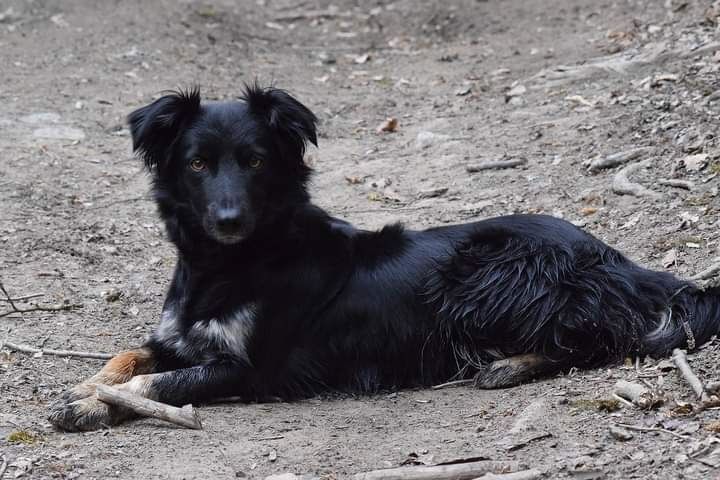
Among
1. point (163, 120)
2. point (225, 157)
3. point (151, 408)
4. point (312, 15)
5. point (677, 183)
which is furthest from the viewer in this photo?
point (312, 15)

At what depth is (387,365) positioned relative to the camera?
17.8 feet

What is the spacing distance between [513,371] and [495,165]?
3.89 m

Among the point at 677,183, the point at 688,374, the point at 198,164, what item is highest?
Result: the point at 198,164

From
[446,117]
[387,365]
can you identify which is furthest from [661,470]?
[446,117]

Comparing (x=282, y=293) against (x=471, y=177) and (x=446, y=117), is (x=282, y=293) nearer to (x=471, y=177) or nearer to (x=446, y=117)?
(x=471, y=177)

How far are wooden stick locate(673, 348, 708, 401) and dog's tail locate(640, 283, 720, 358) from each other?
0.42 ft

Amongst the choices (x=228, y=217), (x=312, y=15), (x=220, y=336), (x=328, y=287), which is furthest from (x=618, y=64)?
(x=220, y=336)

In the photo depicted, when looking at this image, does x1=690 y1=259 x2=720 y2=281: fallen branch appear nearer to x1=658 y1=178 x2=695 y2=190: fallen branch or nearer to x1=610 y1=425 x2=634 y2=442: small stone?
x1=658 y1=178 x2=695 y2=190: fallen branch

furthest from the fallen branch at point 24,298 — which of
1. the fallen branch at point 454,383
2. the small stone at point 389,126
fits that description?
the small stone at point 389,126

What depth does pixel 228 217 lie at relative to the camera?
5.02 meters

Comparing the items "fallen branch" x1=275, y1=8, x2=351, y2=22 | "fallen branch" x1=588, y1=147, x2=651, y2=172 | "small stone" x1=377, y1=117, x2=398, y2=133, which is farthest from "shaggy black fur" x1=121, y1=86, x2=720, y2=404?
"fallen branch" x1=275, y1=8, x2=351, y2=22

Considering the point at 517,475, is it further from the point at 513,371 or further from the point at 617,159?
the point at 617,159

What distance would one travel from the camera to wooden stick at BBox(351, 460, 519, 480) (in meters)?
3.76

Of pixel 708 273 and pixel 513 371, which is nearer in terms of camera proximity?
pixel 513 371
